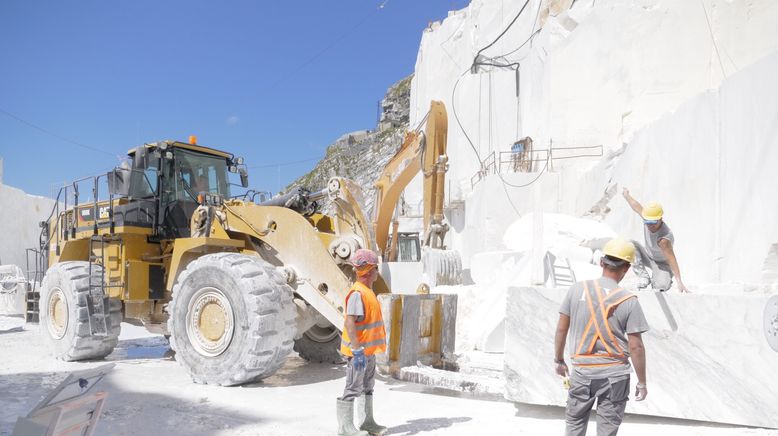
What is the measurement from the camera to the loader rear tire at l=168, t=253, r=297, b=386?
628 centimetres

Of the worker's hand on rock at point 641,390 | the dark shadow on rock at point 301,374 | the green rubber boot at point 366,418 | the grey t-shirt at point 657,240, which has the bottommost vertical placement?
the dark shadow on rock at point 301,374

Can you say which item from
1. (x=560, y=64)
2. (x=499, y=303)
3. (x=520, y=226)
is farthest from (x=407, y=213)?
(x=499, y=303)

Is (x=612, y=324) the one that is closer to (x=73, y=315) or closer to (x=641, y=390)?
(x=641, y=390)

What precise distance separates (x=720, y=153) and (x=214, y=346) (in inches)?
317

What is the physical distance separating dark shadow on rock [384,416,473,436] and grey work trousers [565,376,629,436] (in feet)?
5.63

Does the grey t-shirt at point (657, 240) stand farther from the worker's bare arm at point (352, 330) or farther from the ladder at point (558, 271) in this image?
the ladder at point (558, 271)

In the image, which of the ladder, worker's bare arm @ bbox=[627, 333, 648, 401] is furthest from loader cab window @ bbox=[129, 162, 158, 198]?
worker's bare arm @ bbox=[627, 333, 648, 401]

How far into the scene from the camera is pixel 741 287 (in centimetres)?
722

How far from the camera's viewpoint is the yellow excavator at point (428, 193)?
764 centimetres

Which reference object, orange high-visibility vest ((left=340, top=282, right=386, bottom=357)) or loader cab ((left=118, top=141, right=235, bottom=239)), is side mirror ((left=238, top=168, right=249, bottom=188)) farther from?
orange high-visibility vest ((left=340, top=282, right=386, bottom=357))

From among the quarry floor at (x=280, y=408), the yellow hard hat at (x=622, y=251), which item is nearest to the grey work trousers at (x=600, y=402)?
the yellow hard hat at (x=622, y=251)

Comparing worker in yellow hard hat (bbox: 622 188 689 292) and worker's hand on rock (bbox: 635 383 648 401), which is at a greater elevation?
worker in yellow hard hat (bbox: 622 188 689 292)

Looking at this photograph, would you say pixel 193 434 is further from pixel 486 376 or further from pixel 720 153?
pixel 720 153

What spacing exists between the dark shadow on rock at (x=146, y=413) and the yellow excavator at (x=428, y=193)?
109 inches
